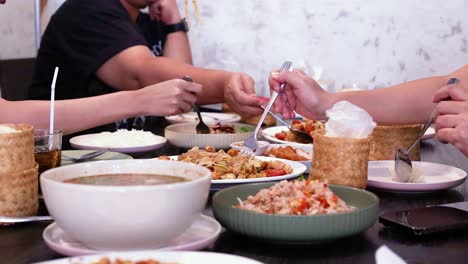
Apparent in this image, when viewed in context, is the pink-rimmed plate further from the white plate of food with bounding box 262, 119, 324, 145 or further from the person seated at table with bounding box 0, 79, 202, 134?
the white plate of food with bounding box 262, 119, 324, 145

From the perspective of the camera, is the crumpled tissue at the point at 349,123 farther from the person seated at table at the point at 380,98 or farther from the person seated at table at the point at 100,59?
the person seated at table at the point at 100,59

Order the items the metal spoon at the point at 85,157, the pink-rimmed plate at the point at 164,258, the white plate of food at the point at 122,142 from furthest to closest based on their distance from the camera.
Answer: the white plate of food at the point at 122,142, the metal spoon at the point at 85,157, the pink-rimmed plate at the point at 164,258

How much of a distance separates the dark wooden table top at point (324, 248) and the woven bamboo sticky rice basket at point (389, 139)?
0.65 m

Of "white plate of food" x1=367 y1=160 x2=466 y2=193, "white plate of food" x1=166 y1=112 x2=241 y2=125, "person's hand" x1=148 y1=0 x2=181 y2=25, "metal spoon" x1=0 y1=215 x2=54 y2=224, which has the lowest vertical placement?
"white plate of food" x1=166 y1=112 x2=241 y2=125

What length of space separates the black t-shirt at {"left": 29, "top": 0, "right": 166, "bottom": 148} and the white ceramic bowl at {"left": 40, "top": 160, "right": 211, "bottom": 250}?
7.01 ft

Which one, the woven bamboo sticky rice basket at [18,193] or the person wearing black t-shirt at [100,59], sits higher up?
the person wearing black t-shirt at [100,59]

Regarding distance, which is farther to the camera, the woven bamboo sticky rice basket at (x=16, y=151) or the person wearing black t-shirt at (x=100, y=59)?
the person wearing black t-shirt at (x=100, y=59)

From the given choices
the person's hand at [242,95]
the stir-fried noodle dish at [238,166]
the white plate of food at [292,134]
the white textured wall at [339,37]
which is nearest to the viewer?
the stir-fried noodle dish at [238,166]

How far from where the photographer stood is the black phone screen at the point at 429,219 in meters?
1.20

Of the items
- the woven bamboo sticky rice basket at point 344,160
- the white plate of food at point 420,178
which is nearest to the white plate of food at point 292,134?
the white plate of food at point 420,178

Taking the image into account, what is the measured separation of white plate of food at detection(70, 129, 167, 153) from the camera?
85.2 inches

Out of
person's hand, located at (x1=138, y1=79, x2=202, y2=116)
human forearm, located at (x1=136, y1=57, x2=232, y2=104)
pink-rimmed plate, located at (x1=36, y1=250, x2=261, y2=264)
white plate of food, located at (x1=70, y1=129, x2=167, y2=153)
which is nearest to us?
pink-rimmed plate, located at (x1=36, y1=250, x2=261, y2=264)

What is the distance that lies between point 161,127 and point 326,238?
1.97 m

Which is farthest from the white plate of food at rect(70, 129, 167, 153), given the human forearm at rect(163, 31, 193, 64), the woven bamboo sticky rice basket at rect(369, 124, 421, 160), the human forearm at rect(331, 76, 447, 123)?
the human forearm at rect(163, 31, 193, 64)
